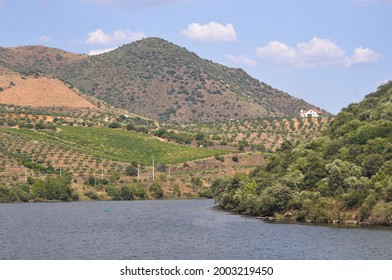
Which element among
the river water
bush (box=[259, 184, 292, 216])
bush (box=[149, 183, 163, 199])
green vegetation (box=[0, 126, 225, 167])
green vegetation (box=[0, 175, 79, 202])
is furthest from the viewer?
green vegetation (box=[0, 126, 225, 167])

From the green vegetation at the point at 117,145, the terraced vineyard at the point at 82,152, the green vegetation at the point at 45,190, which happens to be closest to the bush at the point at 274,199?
the green vegetation at the point at 45,190

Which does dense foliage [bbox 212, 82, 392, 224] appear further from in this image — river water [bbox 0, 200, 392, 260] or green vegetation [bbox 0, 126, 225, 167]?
green vegetation [bbox 0, 126, 225, 167]

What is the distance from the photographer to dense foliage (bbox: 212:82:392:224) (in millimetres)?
80312

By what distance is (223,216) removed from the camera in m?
96.1

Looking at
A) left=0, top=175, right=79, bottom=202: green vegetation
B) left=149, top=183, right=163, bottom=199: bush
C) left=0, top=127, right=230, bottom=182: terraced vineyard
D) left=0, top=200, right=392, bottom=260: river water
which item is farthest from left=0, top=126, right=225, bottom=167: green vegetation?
left=0, top=200, right=392, bottom=260: river water

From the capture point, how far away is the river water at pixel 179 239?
192ft

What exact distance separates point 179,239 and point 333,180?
79.2ft

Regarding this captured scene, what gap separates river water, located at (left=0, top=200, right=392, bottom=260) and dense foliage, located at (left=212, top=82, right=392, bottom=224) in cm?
419

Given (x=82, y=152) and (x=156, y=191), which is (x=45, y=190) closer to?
(x=156, y=191)

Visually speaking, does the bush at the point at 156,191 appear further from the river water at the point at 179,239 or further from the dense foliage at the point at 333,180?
the river water at the point at 179,239

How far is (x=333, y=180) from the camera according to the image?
86.1m

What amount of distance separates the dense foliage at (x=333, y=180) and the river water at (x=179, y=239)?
13.8 ft

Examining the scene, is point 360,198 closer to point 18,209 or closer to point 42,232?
point 42,232
